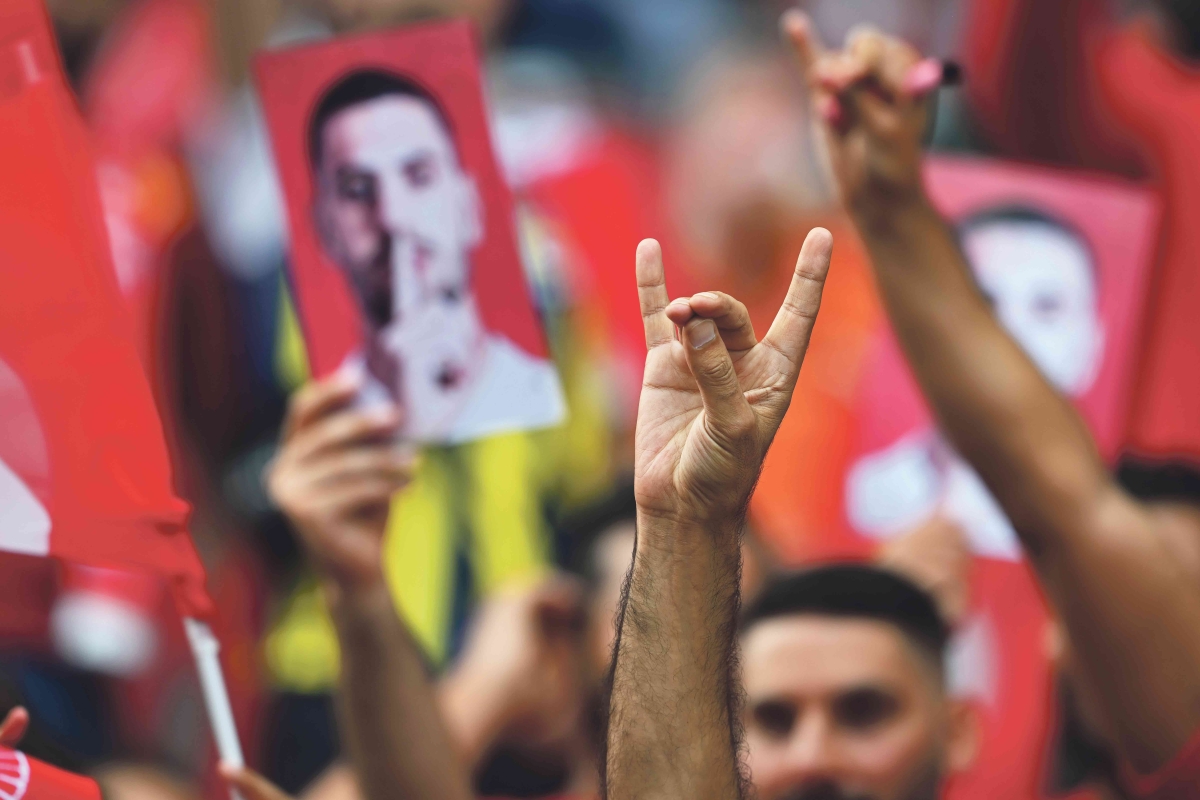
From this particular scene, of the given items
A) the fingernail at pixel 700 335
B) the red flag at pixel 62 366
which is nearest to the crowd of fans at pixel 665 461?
the fingernail at pixel 700 335

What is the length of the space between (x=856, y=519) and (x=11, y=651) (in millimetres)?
1573

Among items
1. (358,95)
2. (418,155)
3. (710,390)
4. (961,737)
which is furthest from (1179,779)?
(358,95)

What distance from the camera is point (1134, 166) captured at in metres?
2.74

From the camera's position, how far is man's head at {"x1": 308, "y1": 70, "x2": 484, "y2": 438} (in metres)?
1.68

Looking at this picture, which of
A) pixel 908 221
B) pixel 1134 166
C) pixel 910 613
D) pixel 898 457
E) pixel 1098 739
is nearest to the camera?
pixel 908 221

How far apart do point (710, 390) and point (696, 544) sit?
140 millimetres

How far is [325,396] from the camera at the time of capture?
1.70m

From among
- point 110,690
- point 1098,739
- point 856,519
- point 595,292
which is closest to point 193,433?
point 110,690

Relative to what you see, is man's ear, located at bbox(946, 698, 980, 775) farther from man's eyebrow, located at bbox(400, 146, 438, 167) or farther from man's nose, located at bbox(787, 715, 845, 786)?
man's eyebrow, located at bbox(400, 146, 438, 167)

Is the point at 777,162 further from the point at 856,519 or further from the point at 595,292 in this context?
the point at 856,519

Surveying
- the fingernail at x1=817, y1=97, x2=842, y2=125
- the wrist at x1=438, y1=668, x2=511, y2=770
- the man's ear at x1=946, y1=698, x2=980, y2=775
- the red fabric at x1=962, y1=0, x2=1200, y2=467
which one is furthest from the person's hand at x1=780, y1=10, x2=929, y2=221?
the wrist at x1=438, y1=668, x2=511, y2=770

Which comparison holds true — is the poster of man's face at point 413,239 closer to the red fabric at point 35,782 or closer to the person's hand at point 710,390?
the person's hand at point 710,390

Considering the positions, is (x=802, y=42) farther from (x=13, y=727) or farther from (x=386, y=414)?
(x=13, y=727)

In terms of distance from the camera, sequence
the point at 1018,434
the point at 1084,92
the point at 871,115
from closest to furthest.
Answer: the point at 1018,434 < the point at 871,115 < the point at 1084,92
